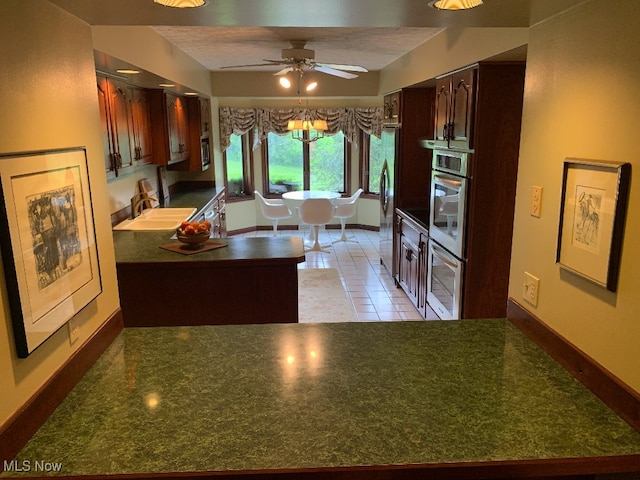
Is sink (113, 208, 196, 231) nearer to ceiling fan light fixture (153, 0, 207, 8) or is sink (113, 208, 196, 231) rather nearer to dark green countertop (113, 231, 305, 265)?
dark green countertop (113, 231, 305, 265)

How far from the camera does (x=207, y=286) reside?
3.12m

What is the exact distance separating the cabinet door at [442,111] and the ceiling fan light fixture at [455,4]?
228 cm

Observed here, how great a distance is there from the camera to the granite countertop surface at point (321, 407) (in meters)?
1.23

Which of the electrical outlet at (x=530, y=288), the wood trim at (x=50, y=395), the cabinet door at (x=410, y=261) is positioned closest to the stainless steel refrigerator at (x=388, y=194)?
the cabinet door at (x=410, y=261)

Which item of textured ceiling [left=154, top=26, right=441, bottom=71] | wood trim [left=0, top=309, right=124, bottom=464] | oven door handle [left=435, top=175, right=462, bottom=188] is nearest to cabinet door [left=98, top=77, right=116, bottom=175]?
textured ceiling [left=154, top=26, right=441, bottom=71]

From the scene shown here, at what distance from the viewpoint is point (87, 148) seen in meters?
1.73

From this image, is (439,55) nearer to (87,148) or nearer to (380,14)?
(380,14)

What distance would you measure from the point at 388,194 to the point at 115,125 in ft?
10.5

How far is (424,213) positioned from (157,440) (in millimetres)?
4137

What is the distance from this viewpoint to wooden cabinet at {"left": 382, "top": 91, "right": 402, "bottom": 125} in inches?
205

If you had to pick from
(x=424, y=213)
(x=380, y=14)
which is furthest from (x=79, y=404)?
(x=424, y=213)

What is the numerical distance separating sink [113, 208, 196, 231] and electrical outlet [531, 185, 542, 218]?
3070 mm

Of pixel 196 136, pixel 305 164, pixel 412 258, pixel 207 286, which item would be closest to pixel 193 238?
pixel 207 286

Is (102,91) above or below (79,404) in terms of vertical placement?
above
